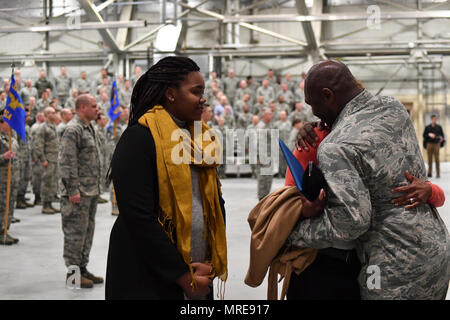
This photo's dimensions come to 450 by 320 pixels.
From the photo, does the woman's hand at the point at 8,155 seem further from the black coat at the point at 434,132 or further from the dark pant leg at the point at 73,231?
the black coat at the point at 434,132

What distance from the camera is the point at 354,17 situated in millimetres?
12555

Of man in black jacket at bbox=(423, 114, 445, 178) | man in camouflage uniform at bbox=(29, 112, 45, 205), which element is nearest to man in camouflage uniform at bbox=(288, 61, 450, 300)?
man in camouflage uniform at bbox=(29, 112, 45, 205)

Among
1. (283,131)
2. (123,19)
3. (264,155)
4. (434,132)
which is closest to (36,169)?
(264,155)

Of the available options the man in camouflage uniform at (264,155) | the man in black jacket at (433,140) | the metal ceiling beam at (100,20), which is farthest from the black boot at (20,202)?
the man in black jacket at (433,140)

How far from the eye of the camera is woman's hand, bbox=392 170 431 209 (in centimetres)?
158

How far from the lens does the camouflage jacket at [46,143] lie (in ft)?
28.1

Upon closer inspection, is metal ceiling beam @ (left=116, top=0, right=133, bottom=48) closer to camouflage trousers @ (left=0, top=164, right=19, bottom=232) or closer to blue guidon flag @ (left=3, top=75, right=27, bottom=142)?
camouflage trousers @ (left=0, top=164, right=19, bottom=232)

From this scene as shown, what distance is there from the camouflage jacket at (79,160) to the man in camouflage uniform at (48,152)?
4202 millimetres

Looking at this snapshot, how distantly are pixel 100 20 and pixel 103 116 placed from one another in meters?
6.64

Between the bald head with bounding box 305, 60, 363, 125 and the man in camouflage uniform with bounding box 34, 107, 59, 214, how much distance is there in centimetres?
707

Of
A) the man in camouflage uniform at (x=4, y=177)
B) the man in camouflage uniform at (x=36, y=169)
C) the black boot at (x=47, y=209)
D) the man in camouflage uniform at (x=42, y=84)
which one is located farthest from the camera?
the man in camouflage uniform at (x=42, y=84)

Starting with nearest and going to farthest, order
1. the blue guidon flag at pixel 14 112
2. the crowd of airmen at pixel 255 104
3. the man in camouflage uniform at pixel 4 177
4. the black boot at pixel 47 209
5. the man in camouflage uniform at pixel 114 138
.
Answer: the blue guidon flag at pixel 14 112, the man in camouflage uniform at pixel 4 177, the man in camouflage uniform at pixel 114 138, the black boot at pixel 47 209, the crowd of airmen at pixel 255 104
